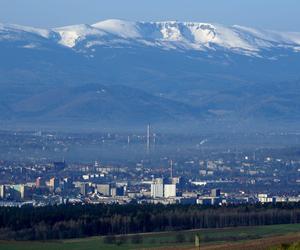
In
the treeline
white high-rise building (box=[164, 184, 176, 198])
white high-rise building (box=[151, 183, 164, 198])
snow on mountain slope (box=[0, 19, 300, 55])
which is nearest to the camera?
the treeline

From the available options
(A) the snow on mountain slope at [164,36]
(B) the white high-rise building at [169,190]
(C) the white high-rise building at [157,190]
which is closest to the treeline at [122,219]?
(C) the white high-rise building at [157,190]

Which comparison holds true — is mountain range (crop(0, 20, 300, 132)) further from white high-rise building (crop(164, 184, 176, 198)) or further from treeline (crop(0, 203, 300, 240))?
treeline (crop(0, 203, 300, 240))

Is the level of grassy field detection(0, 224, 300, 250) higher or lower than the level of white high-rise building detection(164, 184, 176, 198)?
lower

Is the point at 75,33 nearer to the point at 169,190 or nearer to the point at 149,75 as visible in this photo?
the point at 149,75

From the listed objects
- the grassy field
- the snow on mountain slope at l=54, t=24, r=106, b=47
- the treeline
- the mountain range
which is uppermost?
the snow on mountain slope at l=54, t=24, r=106, b=47

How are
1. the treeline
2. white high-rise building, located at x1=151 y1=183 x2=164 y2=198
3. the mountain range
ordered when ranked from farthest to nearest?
the mountain range
white high-rise building, located at x1=151 y1=183 x2=164 y2=198
the treeline

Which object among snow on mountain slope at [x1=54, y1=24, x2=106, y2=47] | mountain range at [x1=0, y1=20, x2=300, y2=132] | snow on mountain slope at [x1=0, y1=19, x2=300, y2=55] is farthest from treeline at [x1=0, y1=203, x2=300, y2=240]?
snow on mountain slope at [x1=54, y1=24, x2=106, y2=47]

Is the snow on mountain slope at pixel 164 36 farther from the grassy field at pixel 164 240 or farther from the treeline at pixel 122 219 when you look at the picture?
the grassy field at pixel 164 240
